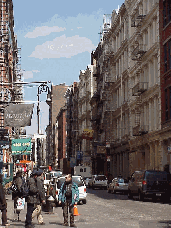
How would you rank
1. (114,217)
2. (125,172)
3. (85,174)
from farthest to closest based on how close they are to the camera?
(85,174) → (125,172) → (114,217)

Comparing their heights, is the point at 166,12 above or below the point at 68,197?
above

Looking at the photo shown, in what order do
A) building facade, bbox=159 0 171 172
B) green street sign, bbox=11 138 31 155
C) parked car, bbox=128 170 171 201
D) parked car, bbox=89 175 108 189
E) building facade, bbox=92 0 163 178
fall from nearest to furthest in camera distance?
parked car, bbox=128 170 171 201 < green street sign, bbox=11 138 31 155 < building facade, bbox=159 0 171 172 < building facade, bbox=92 0 163 178 < parked car, bbox=89 175 108 189

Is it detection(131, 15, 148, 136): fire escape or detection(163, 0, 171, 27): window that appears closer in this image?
detection(163, 0, 171, 27): window

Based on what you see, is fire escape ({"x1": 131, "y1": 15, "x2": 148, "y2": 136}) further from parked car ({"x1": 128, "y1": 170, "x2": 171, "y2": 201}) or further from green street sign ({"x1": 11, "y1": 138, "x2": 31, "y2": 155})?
parked car ({"x1": 128, "y1": 170, "x2": 171, "y2": 201})

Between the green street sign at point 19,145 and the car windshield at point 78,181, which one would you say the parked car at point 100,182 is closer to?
the green street sign at point 19,145

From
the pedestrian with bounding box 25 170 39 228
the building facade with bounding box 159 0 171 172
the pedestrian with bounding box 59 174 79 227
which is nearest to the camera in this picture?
the pedestrian with bounding box 25 170 39 228

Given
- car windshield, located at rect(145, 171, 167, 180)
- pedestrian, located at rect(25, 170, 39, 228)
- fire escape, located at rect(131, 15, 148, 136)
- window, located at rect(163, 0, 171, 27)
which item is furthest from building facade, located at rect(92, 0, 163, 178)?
pedestrian, located at rect(25, 170, 39, 228)

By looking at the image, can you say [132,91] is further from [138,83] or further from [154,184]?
[154,184]

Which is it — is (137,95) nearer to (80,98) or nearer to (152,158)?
(152,158)

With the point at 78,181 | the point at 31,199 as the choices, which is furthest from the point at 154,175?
the point at 31,199

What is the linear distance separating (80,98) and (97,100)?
26791mm

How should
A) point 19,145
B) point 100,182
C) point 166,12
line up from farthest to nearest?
point 100,182, point 166,12, point 19,145

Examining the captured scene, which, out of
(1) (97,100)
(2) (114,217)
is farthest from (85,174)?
(2) (114,217)

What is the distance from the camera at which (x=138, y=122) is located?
2154 inches
